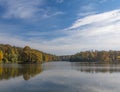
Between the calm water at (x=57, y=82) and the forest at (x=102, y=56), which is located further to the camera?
the forest at (x=102, y=56)

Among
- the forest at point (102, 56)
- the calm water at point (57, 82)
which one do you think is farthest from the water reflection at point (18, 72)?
the forest at point (102, 56)

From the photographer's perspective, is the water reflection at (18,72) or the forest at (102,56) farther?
the forest at (102,56)

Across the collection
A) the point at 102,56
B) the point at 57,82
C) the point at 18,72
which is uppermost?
the point at 102,56

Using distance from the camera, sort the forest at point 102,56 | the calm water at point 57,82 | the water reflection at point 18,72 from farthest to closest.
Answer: the forest at point 102,56 → the water reflection at point 18,72 → the calm water at point 57,82

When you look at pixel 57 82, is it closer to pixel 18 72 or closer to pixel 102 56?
pixel 18 72

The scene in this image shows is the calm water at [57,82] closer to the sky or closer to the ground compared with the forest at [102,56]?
closer to the ground

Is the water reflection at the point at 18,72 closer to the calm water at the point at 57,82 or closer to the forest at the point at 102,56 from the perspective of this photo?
the calm water at the point at 57,82

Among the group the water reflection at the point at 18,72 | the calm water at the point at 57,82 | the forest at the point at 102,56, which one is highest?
the forest at the point at 102,56

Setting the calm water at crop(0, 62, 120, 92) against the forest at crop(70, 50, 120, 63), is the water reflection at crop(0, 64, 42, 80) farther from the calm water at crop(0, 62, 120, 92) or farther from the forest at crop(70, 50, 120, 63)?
the forest at crop(70, 50, 120, 63)

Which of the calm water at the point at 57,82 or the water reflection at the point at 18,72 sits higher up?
the water reflection at the point at 18,72

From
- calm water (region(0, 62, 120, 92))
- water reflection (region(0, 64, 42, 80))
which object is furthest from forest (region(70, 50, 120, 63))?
calm water (region(0, 62, 120, 92))

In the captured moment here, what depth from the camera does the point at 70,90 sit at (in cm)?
2127

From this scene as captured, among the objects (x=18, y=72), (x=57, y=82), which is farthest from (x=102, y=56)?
(x=57, y=82)

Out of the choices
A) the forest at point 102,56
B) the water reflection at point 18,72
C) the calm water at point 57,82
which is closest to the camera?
the calm water at point 57,82
